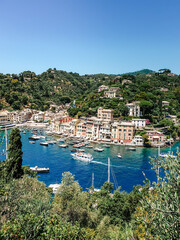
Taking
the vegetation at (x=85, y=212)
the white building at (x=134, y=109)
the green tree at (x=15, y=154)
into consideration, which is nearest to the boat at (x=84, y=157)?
the vegetation at (x=85, y=212)

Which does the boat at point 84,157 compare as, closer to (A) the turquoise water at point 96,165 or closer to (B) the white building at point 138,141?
(A) the turquoise water at point 96,165

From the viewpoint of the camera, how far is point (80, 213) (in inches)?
386

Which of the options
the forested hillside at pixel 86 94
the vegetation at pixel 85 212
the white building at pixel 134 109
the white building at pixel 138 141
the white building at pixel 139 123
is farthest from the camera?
the forested hillside at pixel 86 94

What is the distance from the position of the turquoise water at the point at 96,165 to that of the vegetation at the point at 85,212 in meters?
7.08

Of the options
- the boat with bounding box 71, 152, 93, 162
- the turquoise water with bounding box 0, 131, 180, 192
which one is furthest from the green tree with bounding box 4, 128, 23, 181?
the boat with bounding box 71, 152, 93, 162

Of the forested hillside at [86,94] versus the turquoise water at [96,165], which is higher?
the forested hillside at [86,94]

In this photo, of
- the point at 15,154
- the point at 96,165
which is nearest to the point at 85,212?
the point at 15,154

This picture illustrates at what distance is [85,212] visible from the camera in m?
10.0

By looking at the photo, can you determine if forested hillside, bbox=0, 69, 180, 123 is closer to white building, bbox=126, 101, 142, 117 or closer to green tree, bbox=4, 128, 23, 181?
white building, bbox=126, 101, 142, 117

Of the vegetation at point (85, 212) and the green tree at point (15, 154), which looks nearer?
the vegetation at point (85, 212)

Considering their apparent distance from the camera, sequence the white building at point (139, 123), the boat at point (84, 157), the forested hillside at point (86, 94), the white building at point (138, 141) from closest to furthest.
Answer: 1. the boat at point (84, 157)
2. the white building at point (138, 141)
3. the white building at point (139, 123)
4. the forested hillside at point (86, 94)

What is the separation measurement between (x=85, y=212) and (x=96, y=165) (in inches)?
687

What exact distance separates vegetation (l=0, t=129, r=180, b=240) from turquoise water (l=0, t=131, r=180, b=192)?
708 cm

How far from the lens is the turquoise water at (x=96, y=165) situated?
22380 mm
